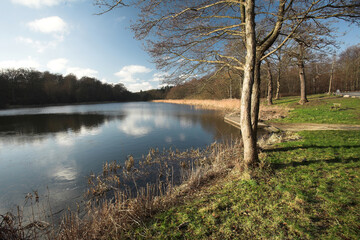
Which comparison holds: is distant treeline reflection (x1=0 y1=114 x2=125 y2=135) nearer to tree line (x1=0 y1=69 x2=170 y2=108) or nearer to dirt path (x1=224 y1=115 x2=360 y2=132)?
dirt path (x1=224 y1=115 x2=360 y2=132)

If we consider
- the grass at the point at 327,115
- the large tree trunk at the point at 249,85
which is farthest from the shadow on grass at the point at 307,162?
the grass at the point at 327,115

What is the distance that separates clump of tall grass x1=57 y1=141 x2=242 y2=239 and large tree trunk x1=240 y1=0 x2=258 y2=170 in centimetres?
87

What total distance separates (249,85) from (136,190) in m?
3.84

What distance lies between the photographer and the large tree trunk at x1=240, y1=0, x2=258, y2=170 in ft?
11.2

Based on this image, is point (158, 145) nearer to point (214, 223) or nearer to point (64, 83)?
point (214, 223)

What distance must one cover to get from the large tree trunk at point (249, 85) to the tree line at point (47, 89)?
191 ft

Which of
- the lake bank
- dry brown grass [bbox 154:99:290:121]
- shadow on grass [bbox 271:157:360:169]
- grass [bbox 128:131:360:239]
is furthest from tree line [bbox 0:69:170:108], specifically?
shadow on grass [bbox 271:157:360:169]

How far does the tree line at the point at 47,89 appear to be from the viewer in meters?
44.3

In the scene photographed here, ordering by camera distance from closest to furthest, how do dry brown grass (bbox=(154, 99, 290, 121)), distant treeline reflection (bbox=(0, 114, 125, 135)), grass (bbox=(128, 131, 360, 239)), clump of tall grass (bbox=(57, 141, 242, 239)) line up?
grass (bbox=(128, 131, 360, 239)) < clump of tall grass (bbox=(57, 141, 242, 239)) < dry brown grass (bbox=(154, 99, 290, 121)) < distant treeline reflection (bbox=(0, 114, 125, 135))

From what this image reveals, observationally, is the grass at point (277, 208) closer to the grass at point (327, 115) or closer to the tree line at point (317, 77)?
the grass at point (327, 115)

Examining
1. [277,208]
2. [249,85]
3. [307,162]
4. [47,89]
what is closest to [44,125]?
[249,85]

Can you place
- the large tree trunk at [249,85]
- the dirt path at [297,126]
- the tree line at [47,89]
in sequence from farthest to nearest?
the tree line at [47,89] < the dirt path at [297,126] < the large tree trunk at [249,85]

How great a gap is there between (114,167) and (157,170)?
1.47 metres

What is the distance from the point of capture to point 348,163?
3.72 metres
